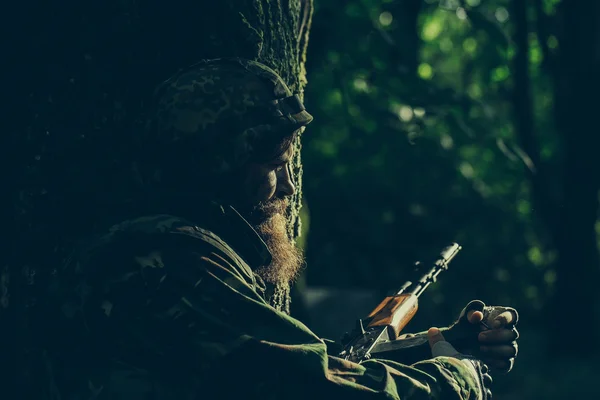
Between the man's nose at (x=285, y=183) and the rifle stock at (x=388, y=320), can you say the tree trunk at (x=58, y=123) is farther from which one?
the rifle stock at (x=388, y=320)

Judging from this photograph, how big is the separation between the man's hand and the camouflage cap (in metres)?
1.05

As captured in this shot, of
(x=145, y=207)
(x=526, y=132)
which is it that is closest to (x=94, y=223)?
(x=145, y=207)

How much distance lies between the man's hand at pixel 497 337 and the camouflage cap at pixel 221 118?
105 cm

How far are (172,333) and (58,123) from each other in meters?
0.84

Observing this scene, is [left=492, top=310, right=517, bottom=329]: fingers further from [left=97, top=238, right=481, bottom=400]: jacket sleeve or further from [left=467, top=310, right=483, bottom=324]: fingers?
[left=97, top=238, right=481, bottom=400]: jacket sleeve

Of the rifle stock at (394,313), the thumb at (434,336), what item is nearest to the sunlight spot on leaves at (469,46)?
the rifle stock at (394,313)

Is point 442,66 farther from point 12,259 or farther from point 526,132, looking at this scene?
point 12,259

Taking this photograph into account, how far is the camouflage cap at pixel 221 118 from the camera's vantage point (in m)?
3.00

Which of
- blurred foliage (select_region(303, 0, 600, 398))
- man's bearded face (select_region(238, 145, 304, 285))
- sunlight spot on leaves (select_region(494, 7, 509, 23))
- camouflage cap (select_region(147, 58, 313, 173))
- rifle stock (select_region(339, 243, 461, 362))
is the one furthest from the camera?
sunlight spot on leaves (select_region(494, 7, 509, 23))

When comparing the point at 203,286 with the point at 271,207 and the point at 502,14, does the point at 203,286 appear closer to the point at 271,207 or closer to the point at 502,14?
the point at 271,207

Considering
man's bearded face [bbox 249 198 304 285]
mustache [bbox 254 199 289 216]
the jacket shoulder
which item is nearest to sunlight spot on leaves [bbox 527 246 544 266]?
man's bearded face [bbox 249 198 304 285]

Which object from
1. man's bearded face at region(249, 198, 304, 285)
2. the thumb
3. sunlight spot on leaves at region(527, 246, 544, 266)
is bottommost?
sunlight spot on leaves at region(527, 246, 544, 266)

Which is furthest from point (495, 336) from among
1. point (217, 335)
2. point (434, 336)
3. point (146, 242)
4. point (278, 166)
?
point (146, 242)

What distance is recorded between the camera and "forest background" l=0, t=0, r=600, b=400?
3.13m
